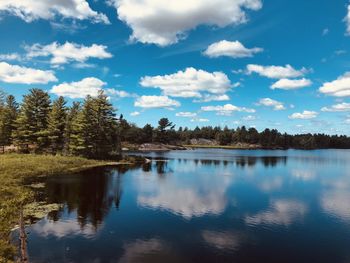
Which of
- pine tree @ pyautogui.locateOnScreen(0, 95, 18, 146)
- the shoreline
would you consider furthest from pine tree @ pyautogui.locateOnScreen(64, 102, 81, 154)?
pine tree @ pyautogui.locateOnScreen(0, 95, 18, 146)

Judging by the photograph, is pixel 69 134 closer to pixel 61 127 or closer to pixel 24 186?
pixel 61 127

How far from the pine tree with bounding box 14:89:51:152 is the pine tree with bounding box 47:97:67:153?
64.9 inches

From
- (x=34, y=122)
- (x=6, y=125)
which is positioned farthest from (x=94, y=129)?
(x=6, y=125)

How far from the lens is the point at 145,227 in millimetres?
30953

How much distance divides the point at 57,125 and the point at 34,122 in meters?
7.53

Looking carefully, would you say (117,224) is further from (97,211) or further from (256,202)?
(256,202)

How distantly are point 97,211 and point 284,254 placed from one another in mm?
20733

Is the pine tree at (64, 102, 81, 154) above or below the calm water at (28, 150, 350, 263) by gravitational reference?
above

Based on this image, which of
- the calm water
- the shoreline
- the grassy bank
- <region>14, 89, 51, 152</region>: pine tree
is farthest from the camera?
<region>14, 89, 51, 152</region>: pine tree

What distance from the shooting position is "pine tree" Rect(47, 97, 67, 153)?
90.6 meters

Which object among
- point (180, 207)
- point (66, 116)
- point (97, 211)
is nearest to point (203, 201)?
point (180, 207)

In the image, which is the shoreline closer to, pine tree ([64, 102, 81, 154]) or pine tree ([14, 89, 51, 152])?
pine tree ([64, 102, 81, 154])

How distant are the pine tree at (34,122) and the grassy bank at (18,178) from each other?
16565 mm

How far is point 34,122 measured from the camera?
92812 mm
